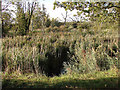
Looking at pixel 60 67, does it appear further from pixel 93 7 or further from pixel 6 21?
pixel 6 21

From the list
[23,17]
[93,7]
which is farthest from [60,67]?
[23,17]

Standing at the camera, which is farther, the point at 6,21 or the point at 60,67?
the point at 6,21

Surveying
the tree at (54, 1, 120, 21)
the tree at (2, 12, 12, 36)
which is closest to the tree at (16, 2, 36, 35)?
the tree at (2, 12, 12, 36)

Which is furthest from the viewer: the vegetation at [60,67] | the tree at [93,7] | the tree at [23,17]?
the tree at [23,17]

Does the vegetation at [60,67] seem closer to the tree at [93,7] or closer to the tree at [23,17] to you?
the tree at [93,7]

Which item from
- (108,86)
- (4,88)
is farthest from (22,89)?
(108,86)

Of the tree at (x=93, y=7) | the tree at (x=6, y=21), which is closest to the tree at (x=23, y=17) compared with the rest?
the tree at (x=6, y=21)

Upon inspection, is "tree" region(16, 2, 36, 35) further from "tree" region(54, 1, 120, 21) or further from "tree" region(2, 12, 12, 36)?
"tree" region(54, 1, 120, 21)

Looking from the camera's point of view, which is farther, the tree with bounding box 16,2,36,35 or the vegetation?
the tree with bounding box 16,2,36,35

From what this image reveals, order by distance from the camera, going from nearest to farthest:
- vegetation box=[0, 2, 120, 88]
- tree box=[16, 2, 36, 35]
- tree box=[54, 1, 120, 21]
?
1. vegetation box=[0, 2, 120, 88]
2. tree box=[54, 1, 120, 21]
3. tree box=[16, 2, 36, 35]

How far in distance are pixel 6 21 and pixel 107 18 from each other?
8230 millimetres

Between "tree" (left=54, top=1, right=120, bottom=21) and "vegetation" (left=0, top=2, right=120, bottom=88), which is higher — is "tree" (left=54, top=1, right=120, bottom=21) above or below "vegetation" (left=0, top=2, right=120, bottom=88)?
above

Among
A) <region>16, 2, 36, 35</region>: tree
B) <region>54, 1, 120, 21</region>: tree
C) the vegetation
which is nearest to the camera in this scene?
the vegetation

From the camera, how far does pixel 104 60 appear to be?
4445mm
